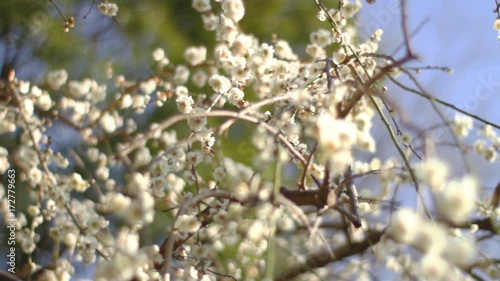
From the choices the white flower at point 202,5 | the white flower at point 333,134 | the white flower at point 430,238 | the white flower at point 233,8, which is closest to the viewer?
the white flower at point 430,238

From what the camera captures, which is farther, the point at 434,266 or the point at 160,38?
the point at 160,38

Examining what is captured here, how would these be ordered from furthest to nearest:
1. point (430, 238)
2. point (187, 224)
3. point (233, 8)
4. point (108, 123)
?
1. point (108, 123)
2. point (233, 8)
3. point (187, 224)
4. point (430, 238)

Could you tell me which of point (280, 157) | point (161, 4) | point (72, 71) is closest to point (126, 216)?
point (280, 157)

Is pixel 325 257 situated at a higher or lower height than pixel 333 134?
higher

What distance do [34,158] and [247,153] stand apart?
1166 mm

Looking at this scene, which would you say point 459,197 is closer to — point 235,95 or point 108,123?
point 235,95

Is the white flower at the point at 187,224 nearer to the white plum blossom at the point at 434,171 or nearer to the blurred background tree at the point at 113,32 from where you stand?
the white plum blossom at the point at 434,171

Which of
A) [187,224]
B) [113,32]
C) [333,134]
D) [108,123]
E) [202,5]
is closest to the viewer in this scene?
[333,134]

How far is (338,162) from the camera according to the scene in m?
0.57

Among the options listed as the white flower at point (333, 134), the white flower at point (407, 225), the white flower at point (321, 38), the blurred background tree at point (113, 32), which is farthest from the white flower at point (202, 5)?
the blurred background tree at point (113, 32)

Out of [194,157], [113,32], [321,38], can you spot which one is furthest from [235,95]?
[113,32]

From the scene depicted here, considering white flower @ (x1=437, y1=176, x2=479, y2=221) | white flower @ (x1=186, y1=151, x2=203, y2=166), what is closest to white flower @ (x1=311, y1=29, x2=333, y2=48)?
white flower @ (x1=186, y1=151, x2=203, y2=166)

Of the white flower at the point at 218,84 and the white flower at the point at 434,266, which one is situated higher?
the white flower at the point at 218,84

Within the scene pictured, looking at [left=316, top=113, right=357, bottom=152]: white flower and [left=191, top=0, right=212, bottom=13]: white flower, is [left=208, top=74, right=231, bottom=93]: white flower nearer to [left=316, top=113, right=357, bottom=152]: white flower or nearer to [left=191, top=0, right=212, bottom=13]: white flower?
[left=191, top=0, right=212, bottom=13]: white flower
